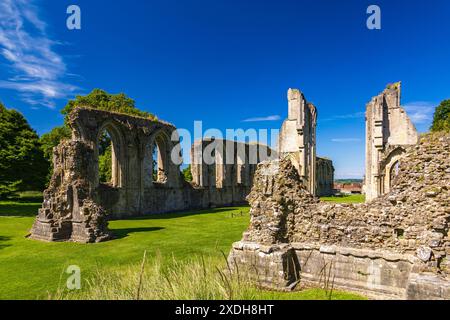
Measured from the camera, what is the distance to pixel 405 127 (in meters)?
22.7

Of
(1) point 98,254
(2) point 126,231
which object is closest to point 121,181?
(2) point 126,231

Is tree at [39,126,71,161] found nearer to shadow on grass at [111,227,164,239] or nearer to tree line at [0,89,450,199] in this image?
tree line at [0,89,450,199]

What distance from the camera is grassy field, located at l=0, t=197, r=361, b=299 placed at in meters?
7.43

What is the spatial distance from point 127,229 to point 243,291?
1405 cm

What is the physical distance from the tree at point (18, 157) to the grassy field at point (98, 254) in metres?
9.62

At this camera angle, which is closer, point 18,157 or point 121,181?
point 121,181

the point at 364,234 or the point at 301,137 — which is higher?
the point at 301,137

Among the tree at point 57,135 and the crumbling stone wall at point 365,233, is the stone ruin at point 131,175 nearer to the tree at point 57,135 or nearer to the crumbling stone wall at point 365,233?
the crumbling stone wall at point 365,233

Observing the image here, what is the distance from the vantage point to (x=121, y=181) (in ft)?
75.9

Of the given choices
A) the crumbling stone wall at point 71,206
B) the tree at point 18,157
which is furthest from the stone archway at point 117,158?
the tree at point 18,157

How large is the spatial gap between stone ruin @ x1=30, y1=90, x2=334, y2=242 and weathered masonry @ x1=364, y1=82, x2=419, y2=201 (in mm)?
→ 5057

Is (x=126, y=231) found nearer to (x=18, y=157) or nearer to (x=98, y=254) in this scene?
(x=98, y=254)

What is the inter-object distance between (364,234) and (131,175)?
19.7 meters
